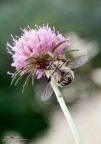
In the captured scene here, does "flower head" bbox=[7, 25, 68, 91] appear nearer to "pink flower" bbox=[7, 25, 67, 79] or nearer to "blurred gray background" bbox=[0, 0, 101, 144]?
"pink flower" bbox=[7, 25, 67, 79]

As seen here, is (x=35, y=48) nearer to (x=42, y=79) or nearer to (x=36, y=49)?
(x=36, y=49)

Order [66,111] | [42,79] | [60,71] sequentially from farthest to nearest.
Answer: [42,79] < [60,71] < [66,111]

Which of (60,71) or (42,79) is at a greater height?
(42,79)

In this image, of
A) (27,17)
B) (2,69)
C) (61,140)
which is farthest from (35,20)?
(61,140)

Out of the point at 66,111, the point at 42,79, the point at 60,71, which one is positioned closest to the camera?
the point at 66,111

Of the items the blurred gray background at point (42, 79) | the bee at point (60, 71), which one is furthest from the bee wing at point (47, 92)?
the blurred gray background at point (42, 79)

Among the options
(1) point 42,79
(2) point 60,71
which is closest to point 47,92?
(2) point 60,71
